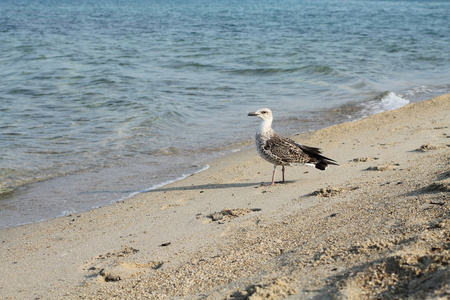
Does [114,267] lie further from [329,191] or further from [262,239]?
[329,191]

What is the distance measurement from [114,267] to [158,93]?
1051 cm

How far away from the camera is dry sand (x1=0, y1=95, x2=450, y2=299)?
3.29 meters

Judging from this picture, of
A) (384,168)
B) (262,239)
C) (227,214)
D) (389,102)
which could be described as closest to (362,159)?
(384,168)

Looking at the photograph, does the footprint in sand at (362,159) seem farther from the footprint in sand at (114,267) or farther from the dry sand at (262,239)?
the footprint in sand at (114,267)

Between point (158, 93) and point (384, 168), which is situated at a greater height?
point (384, 168)

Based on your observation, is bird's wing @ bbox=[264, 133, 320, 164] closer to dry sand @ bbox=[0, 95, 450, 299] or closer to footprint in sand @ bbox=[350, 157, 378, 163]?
dry sand @ bbox=[0, 95, 450, 299]

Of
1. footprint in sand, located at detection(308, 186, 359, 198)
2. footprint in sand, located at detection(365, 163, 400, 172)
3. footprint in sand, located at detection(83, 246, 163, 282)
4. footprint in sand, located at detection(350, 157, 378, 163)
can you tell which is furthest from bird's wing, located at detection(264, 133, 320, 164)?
footprint in sand, located at detection(83, 246, 163, 282)

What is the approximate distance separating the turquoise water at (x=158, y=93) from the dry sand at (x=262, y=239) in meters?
1.27

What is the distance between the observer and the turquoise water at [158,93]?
852 centimetres

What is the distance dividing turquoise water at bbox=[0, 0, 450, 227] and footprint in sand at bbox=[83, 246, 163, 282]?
2354 millimetres

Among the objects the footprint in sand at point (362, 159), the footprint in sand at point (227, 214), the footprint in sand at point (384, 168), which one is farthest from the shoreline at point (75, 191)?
the footprint in sand at point (384, 168)

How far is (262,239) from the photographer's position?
456cm

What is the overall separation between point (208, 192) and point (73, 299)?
3.24 m

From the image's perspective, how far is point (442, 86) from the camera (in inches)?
611
